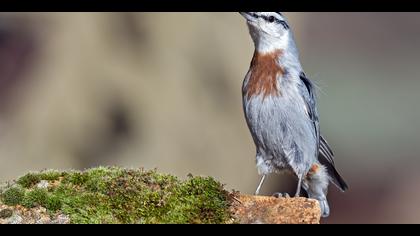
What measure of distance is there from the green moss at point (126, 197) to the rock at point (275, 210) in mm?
132

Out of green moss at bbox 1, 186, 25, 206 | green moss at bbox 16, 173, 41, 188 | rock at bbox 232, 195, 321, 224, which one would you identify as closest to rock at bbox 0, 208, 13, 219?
green moss at bbox 1, 186, 25, 206

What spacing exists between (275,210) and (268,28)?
11.1 ft

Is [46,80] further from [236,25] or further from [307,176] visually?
[307,176]

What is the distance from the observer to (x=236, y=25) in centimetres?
1769

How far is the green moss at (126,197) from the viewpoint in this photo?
654cm

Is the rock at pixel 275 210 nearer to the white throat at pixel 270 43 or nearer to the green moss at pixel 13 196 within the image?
the green moss at pixel 13 196

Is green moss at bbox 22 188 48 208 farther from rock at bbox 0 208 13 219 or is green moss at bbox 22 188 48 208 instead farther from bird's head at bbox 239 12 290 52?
bird's head at bbox 239 12 290 52

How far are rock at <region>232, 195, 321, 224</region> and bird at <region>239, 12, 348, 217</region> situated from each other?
6.56 feet

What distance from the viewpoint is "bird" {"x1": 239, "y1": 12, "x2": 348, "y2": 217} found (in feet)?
29.6

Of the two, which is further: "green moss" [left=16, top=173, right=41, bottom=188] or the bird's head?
the bird's head

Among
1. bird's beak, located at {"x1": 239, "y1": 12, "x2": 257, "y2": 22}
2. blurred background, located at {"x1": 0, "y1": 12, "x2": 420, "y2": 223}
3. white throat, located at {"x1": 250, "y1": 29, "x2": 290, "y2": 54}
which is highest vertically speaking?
bird's beak, located at {"x1": 239, "y1": 12, "x2": 257, "y2": 22}

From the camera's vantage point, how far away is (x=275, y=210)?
666cm

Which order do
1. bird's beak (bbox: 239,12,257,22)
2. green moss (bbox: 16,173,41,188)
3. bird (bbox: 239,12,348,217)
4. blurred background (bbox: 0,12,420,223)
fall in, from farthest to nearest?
blurred background (bbox: 0,12,420,223), bird's beak (bbox: 239,12,257,22), bird (bbox: 239,12,348,217), green moss (bbox: 16,173,41,188)
